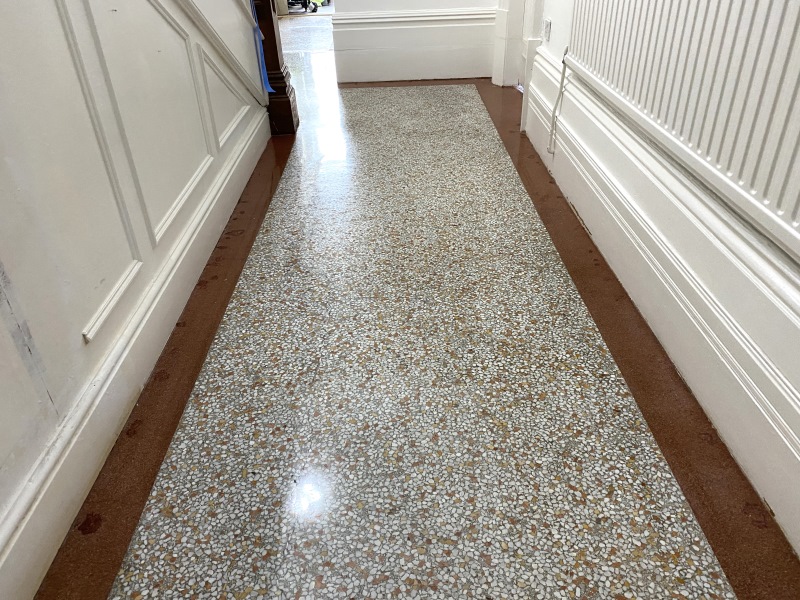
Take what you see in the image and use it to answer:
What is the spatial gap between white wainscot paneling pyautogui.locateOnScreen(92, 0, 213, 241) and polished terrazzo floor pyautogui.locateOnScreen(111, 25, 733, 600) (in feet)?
1.29

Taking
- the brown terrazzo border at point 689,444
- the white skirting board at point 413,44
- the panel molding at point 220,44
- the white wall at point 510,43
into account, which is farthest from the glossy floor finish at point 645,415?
the white skirting board at point 413,44

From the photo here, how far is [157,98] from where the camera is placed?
1887mm

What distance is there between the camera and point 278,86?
346 centimetres

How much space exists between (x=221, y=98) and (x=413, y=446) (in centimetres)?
195

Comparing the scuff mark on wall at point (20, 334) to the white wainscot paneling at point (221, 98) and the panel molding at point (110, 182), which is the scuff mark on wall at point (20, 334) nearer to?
the panel molding at point (110, 182)

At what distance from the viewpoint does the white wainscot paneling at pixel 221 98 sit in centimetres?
244

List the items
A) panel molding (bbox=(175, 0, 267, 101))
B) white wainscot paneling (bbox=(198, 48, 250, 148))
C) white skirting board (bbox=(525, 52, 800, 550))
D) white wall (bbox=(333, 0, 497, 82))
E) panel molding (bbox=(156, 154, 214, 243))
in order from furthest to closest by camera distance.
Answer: white wall (bbox=(333, 0, 497, 82)) < white wainscot paneling (bbox=(198, 48, 250, 148)) < panel molding (bbox=(175, 0, 267, 101)) < panel molding (bbox=(156, 154, 214, 243)) < white skirting board (bbox=(525, 52, 800, 550))

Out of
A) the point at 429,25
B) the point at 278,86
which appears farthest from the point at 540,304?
the point at 429,25

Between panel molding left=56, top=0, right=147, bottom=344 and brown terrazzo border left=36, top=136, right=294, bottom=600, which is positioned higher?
panel molding left=56, top=0, right=147, bottom=344

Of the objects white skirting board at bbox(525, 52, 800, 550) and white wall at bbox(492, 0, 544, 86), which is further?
white wall at bbox(492, 0, 544, 86)

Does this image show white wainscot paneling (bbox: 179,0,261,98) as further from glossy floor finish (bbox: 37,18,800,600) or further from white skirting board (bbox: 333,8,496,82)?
white skirting board (bbox: 333,8,496,82)

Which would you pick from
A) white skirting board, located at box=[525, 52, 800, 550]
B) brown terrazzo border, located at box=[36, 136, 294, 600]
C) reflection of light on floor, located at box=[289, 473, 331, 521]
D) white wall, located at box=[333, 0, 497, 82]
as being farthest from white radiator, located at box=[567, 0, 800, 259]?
white wall, located at box=[333, 0, 497, 82]

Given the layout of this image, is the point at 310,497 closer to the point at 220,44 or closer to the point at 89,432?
the point at 89,432

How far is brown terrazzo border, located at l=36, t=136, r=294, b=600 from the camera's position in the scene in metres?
1.13
